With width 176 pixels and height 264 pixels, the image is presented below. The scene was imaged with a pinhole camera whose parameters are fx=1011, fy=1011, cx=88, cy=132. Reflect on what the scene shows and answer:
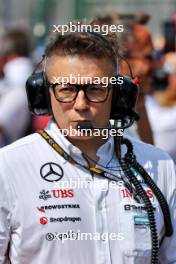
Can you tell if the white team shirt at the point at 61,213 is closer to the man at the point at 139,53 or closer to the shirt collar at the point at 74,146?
the shirt collar at the point at 74,146

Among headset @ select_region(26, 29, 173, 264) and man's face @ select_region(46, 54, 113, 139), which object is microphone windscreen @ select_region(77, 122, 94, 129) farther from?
headset @ select_region(26, 29, 173, 264)

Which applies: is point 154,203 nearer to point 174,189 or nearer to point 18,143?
point 174,189

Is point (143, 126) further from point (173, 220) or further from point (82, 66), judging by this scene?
point (82, 66)

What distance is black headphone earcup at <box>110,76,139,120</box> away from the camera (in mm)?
3859

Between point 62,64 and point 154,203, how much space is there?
619 mm

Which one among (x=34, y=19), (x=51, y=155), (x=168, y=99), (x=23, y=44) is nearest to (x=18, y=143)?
(x=51, y=155)

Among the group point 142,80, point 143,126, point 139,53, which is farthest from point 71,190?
point 139,53

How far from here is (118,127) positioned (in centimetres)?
386

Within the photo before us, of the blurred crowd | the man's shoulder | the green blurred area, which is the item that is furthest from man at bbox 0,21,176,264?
the green blurred area

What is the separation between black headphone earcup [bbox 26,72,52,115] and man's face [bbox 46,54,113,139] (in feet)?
0.44

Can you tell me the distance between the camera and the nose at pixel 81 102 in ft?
12.0

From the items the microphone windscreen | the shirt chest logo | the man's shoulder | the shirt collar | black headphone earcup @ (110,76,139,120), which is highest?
black headphone earcup @ (110,76,139,120)

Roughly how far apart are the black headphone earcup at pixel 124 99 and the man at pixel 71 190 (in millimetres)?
61

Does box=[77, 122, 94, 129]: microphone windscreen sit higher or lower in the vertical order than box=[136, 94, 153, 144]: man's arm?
higher
